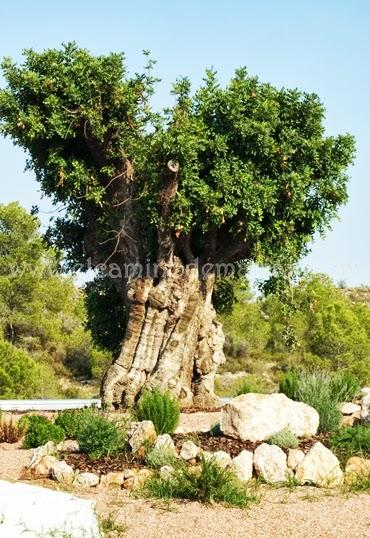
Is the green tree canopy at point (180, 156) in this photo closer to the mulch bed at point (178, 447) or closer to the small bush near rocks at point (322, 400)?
the small bush near rocks at point (322, 400)

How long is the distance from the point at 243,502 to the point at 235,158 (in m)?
12.4

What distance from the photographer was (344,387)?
17734 mm

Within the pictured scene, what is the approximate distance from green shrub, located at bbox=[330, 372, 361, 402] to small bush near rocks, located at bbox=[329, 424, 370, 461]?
324 centimetres

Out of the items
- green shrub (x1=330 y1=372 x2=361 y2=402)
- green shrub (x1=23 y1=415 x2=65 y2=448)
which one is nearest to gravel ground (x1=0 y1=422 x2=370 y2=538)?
green shrub (x1=23 y1=415 x2=65 y2=448)

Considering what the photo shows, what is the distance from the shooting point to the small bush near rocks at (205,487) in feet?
36.8

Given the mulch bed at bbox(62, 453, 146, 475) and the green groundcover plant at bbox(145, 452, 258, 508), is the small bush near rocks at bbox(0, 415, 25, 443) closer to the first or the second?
the mulch bed at bbox(62, 453, 146, 475)

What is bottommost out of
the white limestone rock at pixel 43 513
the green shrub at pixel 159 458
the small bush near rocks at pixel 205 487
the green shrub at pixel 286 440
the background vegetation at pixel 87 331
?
the white limestone rock at pixel 43 513

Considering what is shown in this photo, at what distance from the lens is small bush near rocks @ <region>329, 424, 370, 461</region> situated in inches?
535

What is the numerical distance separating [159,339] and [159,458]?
9673mm

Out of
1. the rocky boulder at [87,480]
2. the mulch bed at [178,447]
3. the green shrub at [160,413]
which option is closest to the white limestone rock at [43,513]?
the rocky boulder at [87,480]

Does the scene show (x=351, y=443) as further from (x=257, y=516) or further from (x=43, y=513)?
(x=43, y=513)

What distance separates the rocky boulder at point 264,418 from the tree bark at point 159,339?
6.55m

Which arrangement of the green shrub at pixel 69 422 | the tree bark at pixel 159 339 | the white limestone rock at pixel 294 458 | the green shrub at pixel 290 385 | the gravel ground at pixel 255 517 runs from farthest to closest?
the tree bark at pixel 159 339
the green shrub at pixel 290 385
the green shrub at pixel 69 422
the white limestone rock at pixel 294 458
the gravel ground at pixel 255 517

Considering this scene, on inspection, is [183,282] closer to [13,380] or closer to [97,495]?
[97,495]
